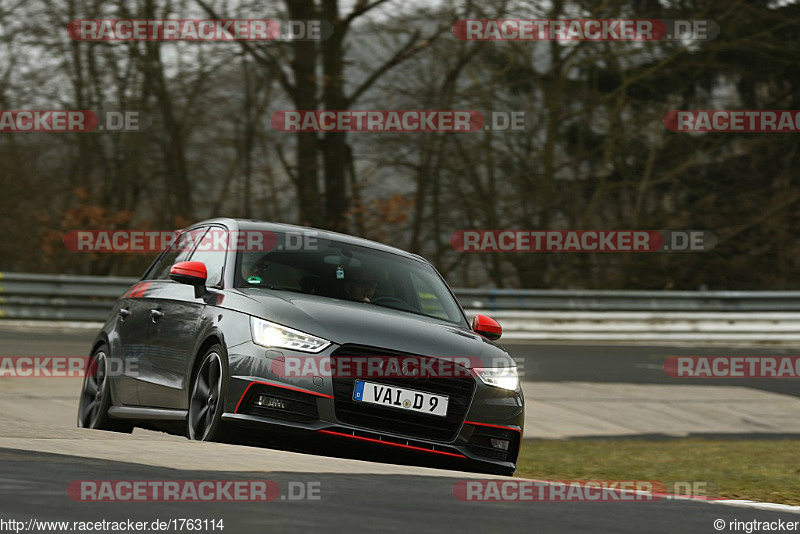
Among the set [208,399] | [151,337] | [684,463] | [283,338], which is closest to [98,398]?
[151,337]

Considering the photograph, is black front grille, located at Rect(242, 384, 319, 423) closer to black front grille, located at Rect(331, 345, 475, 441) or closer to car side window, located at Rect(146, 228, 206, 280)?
black front grille, located at Rect(331, 345, 475, 441)

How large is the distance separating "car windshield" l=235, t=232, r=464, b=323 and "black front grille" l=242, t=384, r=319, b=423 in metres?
1.03

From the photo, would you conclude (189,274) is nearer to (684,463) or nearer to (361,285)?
(361,285)

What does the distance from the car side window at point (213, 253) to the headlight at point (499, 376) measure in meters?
1.79

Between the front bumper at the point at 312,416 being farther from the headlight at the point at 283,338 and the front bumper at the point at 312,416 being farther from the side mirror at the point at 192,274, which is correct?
the side mirror at the point at 192,274

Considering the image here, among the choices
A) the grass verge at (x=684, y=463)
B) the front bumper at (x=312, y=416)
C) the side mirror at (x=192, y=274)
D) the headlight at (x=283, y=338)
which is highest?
the side mirror at (x=192, y=274)

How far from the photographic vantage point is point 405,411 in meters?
6.88

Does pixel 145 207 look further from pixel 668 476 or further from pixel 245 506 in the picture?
pixel 245 506

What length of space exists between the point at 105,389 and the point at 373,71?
56.1 feet

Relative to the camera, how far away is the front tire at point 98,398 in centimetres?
888

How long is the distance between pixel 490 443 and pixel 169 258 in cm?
311

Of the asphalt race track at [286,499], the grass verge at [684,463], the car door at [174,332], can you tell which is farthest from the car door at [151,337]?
the grass verge at [684,463]

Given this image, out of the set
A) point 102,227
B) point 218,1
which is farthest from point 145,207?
point 218,1

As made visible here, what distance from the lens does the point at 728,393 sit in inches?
620
